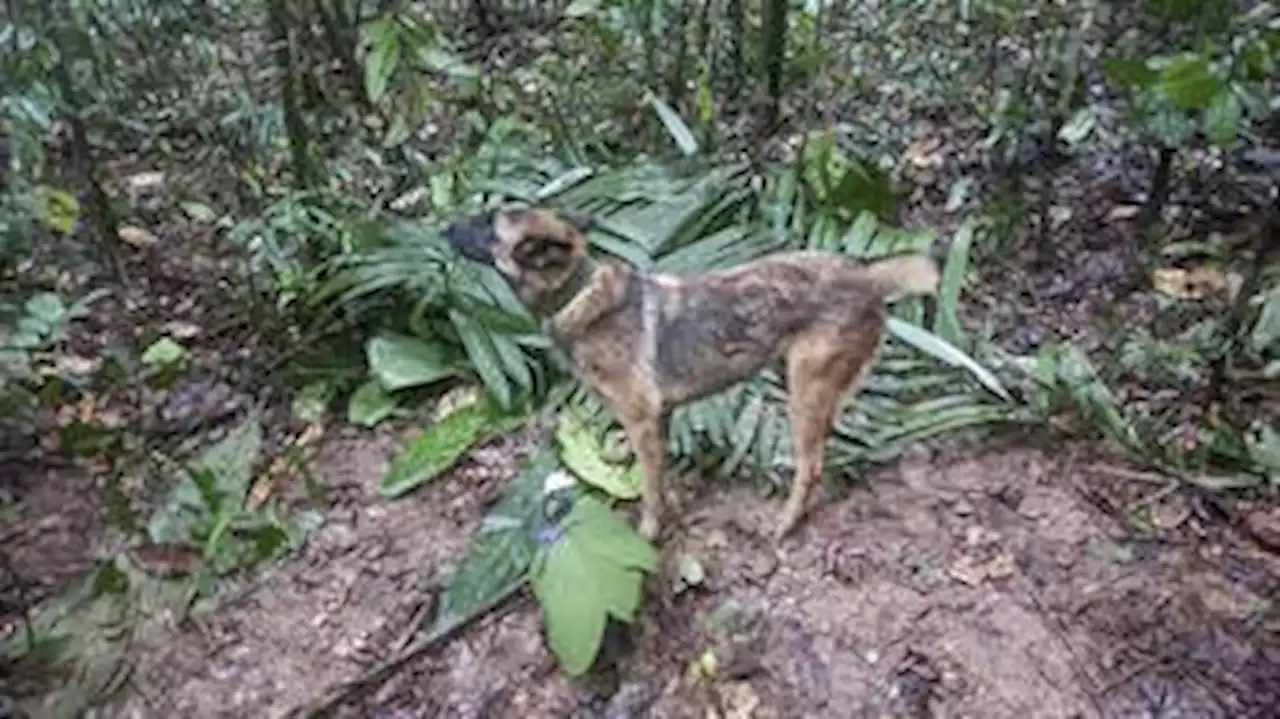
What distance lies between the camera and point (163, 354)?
15.1 feet

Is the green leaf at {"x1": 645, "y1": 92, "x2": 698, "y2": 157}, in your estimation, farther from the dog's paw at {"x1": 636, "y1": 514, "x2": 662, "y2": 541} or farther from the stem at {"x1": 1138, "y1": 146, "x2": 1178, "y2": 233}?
the dog's paw at {"x1": 636, "y1": 514, "x2": 662, "y2": 541}

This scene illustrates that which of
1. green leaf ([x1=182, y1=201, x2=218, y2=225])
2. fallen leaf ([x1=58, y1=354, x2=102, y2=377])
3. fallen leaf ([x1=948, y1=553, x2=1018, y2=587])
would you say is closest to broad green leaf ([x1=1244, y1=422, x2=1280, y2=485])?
fallen leaf ([x1=948, y1=553, x2=1018, y2=587])

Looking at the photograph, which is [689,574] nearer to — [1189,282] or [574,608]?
[574,608]

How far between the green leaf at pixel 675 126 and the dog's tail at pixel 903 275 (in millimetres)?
1954

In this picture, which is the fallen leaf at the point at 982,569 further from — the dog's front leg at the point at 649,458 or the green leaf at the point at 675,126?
the green leaf at the point at 675,126

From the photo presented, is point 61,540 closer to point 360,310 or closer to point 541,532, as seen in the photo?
point 360,310

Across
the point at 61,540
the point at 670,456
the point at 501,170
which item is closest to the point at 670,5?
the point at 501,170

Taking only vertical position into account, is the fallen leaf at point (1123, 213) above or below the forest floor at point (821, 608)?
above

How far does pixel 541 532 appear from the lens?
3.62 metres

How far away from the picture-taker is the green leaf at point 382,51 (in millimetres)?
4387

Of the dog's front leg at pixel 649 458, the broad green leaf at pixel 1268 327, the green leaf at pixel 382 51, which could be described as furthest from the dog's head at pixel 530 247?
the broad green leaf at pixel 1268 327

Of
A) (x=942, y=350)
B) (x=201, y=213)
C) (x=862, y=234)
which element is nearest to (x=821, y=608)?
(x=942, y=350)

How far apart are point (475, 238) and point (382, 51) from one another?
61.2 inches

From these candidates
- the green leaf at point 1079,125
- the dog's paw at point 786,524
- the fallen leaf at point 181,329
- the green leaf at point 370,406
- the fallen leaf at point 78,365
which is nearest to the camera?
the dog's paw at point 786,524
